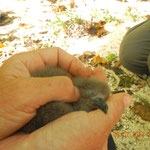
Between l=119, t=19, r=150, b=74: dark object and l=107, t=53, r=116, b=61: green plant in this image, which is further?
l=107, t=53, r=116, b=61: green plant

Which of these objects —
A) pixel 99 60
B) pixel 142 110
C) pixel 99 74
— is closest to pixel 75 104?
pixel 99 74

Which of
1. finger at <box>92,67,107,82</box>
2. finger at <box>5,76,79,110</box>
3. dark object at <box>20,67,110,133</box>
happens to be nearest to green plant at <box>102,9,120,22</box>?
finger at <box>92,67,107,82</box>

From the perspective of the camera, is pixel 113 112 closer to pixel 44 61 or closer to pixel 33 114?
pixel 33 114

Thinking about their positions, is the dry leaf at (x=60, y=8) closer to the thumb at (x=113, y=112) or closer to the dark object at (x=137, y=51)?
the dark object at (x=137, y=51)

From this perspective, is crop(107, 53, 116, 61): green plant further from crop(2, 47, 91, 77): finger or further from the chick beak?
the chick beak

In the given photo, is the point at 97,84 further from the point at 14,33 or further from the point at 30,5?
the point at 30,5

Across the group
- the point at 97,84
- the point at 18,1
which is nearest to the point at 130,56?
the point at 97,84

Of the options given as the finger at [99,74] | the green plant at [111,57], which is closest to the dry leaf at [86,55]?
the green plant at [111,57]
